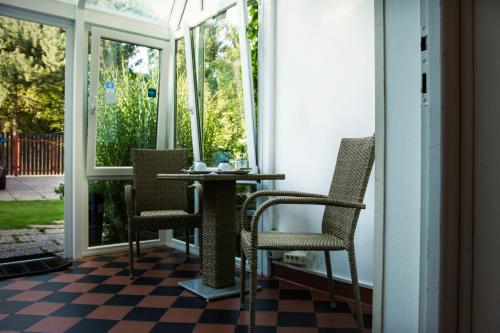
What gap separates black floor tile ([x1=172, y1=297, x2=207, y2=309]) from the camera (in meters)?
2.48

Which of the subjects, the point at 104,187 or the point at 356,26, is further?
the point at 104,187

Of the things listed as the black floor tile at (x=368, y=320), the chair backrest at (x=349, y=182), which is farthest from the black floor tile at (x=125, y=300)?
the black floor tile at (x=368, y=320)

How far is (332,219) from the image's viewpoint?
2.31 meters

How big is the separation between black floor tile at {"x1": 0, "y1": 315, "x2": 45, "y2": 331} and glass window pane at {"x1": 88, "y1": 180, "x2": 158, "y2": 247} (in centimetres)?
165

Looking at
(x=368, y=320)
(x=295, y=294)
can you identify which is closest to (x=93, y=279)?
(x=295, y=294)

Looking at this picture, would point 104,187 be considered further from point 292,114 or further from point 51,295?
point 292,114

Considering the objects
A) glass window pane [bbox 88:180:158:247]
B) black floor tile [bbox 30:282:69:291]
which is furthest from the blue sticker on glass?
black floor tile [bbox 30:282:69:291]

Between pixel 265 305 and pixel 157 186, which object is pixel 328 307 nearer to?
pixel 265 305

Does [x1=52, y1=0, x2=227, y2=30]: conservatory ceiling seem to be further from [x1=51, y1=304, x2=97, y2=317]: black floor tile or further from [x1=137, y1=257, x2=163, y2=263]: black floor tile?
[x1=51, y1=304, x2=97, y2=317]: black floor tile

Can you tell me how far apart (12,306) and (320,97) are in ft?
7.65

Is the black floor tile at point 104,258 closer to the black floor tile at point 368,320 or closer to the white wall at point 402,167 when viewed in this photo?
the black floor tile at point 368,320

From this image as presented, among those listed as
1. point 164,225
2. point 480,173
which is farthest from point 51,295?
point 480,173

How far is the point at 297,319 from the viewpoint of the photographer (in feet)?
7.43

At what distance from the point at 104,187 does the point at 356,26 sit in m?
2.74
